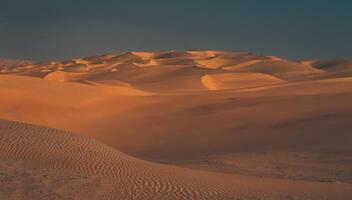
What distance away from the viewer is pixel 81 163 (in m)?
10.5

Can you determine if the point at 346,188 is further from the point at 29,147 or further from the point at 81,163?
the point at 29,147

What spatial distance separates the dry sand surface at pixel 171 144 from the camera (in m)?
9.12

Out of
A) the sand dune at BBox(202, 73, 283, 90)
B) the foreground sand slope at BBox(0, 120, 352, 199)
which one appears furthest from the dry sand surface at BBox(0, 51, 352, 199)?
the sand dune at BBox(202, 73, 283, 90)

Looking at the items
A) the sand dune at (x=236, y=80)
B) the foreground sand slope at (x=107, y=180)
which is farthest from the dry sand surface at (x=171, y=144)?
the sand dune at (x=236, y=80)

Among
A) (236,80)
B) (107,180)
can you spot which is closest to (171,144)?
(107,180)

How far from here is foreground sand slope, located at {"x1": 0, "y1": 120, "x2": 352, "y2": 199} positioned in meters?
8.64

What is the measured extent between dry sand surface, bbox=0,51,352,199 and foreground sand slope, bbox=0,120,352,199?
0.02 metres

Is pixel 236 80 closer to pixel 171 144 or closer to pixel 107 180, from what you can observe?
pixel 171 144

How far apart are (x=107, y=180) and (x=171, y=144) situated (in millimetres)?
8017

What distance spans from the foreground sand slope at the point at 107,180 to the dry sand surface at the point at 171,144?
0.06 feet

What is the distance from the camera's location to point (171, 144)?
1728 cm

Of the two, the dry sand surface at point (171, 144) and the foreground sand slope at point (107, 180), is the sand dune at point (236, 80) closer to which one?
the dry sand surface at point (171, 144)

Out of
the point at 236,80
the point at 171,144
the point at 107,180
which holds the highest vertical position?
the point at 236,80

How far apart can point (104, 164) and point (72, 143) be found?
1.68 metres
